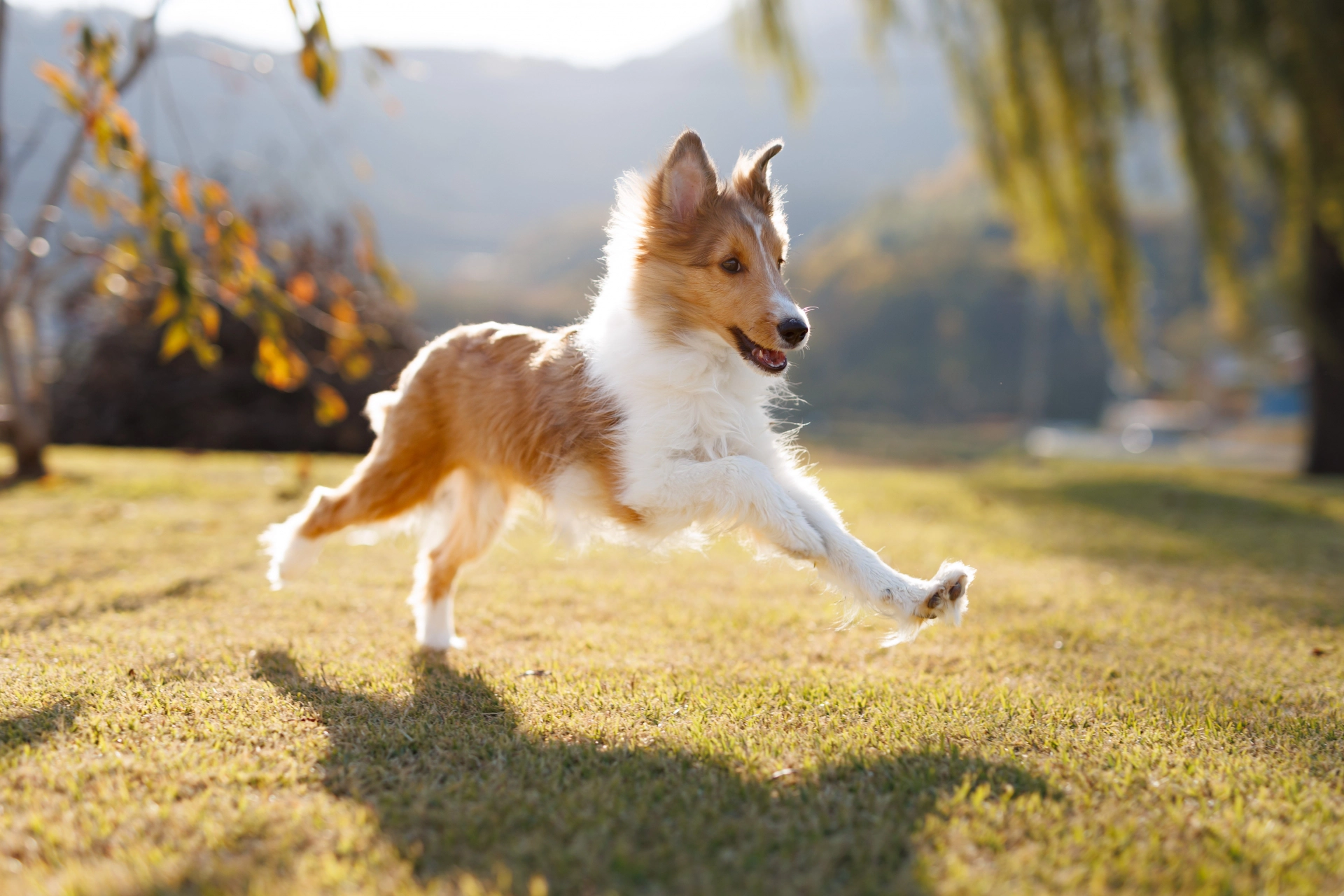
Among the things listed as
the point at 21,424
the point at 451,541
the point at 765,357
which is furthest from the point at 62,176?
the point at 765,357

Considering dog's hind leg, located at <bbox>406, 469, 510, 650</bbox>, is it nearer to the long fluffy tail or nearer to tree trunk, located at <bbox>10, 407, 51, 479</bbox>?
the long fluffy tail

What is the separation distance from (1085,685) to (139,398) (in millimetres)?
14102

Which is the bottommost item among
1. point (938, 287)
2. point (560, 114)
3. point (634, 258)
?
point (938, 287)

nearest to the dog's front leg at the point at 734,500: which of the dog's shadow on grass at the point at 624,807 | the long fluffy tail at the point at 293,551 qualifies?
the dog's shadow on grass at the point at 624,807

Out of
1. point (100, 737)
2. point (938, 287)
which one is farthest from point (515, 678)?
point (938, 287)

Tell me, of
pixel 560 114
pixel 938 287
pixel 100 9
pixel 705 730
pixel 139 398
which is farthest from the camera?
pixel 560 114

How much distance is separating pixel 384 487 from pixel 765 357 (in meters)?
1.82

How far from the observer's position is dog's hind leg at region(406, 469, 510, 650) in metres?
4.10

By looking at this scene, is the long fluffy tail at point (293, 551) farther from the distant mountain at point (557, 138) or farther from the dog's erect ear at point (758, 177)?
the distant mountain at point (557, 138)

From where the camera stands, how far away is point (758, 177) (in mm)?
3908

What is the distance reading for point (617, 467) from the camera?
11.6 feet

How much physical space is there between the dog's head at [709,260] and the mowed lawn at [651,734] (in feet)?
4.40

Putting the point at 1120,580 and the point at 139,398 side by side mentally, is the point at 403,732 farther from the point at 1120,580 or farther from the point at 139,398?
the point at 139,398

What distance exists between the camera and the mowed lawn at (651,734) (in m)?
2.09
